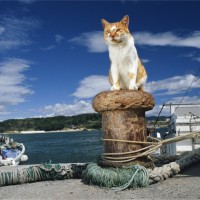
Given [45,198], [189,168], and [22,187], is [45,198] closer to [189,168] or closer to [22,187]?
[22,187]

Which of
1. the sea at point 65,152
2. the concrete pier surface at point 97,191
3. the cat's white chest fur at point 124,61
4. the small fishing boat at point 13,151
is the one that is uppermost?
the cat's white chest fur at point 124,61

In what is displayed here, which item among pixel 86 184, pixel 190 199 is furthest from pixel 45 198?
pixel 190 199

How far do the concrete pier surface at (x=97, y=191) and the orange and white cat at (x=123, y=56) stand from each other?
1427 millimetres

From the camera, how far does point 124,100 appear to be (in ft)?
14.9

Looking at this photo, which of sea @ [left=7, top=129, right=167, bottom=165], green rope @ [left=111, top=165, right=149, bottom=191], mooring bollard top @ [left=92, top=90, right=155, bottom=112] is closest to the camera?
green rope @ [left=111, top=165, right=149, bottom=191]

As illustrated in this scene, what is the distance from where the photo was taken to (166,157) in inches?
235

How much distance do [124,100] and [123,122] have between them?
0.29 m

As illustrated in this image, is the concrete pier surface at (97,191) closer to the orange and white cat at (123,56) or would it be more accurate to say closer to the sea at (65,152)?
the orange and white cat at (123,56)

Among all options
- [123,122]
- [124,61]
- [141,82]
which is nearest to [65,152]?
[141,82]

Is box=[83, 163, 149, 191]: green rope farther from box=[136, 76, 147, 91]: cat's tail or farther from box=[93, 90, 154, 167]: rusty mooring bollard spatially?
box=[136, 76, 147, 91]: cat's tail

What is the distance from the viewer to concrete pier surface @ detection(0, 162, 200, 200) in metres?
3.87

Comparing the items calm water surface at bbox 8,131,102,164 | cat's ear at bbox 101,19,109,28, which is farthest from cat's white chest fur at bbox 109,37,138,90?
calm water surface at bbox 8,131,102,164

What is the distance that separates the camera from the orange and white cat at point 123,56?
16.4 ft

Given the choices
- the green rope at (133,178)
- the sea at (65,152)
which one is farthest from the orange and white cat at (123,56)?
the sea at (65,152)
